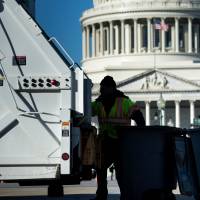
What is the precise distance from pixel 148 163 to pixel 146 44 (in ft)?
404

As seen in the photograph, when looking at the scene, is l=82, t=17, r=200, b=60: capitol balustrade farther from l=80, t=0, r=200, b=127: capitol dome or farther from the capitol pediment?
the capitol pediment

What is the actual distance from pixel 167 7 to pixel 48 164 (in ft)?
402

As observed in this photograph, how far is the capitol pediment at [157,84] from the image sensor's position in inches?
5034

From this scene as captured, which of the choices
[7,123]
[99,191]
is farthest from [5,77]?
[99,191]

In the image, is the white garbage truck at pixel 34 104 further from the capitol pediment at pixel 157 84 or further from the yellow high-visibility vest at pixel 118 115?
the capitol pediment at pixel 157 84

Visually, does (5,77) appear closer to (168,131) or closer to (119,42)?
(168,131)

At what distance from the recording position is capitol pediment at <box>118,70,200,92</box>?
128 meters

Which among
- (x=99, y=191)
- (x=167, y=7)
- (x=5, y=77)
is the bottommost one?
(x=99, y=191)

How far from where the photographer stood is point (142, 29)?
138250 millimetres

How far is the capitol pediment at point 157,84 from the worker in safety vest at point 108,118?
111 meters

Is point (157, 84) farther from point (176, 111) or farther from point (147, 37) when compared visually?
point (147, 37)

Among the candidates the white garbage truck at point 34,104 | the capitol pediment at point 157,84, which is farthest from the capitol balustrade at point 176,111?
the white garbage truck at point 34,104

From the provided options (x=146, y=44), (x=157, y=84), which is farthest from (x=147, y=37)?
(x=157, y=84)

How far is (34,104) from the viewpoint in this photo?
50.5 feet
